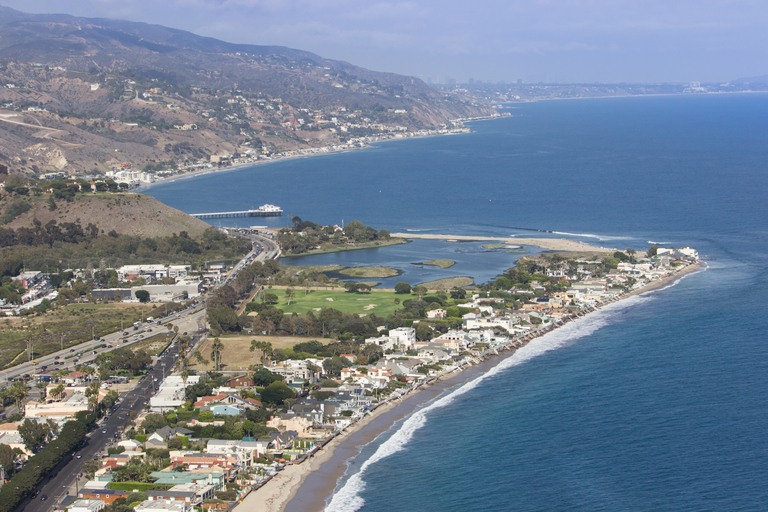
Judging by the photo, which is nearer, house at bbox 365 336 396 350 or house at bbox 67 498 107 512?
house at bbox 67 498 107 512

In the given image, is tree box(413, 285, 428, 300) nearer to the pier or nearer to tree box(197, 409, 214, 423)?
tree box(197, 409, 214, 423)

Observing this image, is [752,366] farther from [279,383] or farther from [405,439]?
[279,383]

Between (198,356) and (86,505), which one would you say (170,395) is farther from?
(86,505)

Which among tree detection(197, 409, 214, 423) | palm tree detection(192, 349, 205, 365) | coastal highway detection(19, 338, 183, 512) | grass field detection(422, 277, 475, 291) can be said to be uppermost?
grass field detection(422, 277, 475, 291)

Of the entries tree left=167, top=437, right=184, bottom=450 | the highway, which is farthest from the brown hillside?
tree left=167, top=437, right=184, bottom=450

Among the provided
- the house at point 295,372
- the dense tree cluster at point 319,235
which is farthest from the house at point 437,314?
the dense tree cluster at point 319,235

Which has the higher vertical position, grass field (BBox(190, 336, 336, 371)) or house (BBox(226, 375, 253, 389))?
house (BBox(226, 375, 253, 389))
